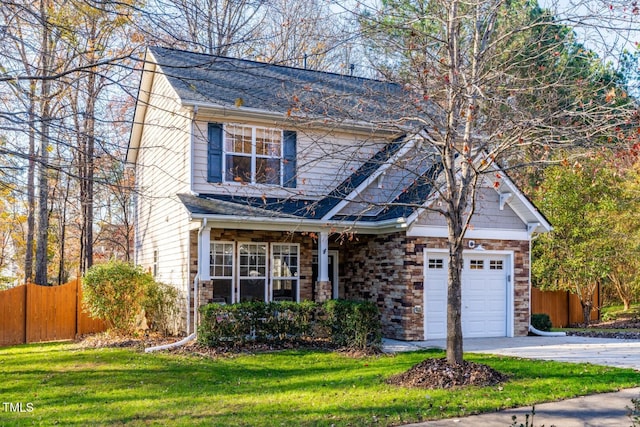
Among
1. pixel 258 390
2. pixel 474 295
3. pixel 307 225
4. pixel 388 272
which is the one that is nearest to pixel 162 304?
pixel 307 225

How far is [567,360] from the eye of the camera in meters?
11.3

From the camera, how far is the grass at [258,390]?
725cm

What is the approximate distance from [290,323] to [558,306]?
12.6 meters

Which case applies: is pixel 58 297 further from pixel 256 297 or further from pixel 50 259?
pixel 50 259

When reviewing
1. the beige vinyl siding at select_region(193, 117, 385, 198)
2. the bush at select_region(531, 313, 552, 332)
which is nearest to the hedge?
the beige vinyl siding at select_region(193, 117, 385, 198)

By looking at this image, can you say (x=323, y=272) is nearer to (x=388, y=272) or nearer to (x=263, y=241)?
(x=388, y=272)

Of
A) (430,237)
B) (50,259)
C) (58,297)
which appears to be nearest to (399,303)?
(430,237)

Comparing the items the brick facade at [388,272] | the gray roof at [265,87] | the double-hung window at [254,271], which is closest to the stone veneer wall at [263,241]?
the brick facade at [388,272]

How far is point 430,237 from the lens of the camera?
47.8 feet

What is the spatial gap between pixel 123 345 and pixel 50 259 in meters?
21.5

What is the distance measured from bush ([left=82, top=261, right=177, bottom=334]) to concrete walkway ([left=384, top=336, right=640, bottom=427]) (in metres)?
5.71

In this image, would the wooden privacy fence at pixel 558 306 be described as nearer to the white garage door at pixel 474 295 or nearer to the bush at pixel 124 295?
the white garage door at pixel 474 295

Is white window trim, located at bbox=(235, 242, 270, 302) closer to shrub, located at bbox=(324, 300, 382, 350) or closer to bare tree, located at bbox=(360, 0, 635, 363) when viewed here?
shrub, located at bbox=(324, 300, 382, 350)

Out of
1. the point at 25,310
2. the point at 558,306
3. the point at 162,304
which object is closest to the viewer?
the point at 162,304
